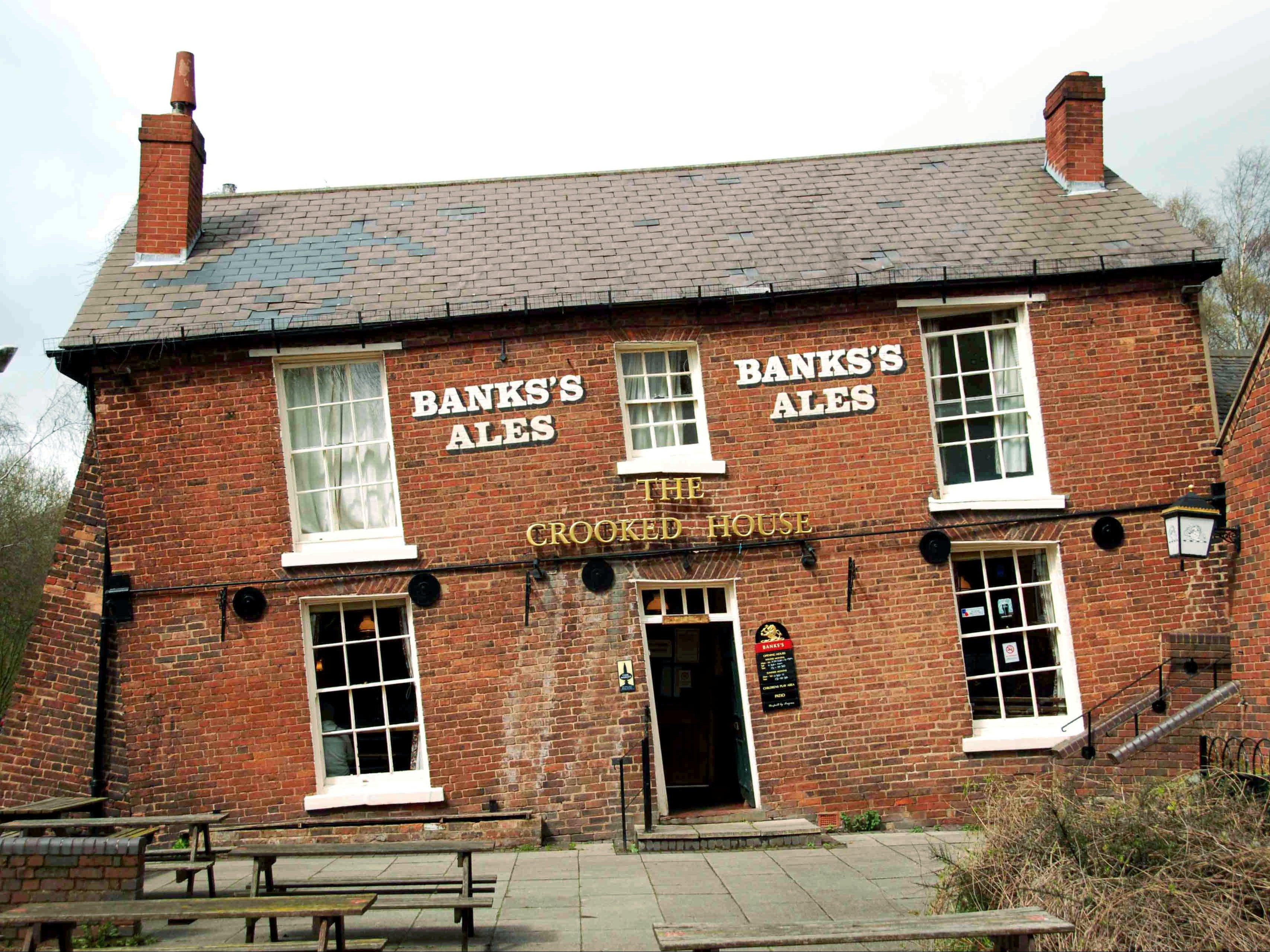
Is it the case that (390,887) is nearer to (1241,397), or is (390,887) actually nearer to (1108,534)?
(1108,534)

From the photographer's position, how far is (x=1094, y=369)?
40.3ft

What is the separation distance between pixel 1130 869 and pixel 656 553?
238 inches

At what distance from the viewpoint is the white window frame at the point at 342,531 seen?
1155 cm

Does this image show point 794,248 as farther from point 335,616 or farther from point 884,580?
point 335,616

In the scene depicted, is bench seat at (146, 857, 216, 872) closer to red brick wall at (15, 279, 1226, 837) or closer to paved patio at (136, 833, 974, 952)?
paved patio at (136, 833, 974, 952)

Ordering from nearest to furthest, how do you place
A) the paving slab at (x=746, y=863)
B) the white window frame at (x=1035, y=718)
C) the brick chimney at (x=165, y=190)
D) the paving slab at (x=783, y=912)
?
the paving slab at (x=783, y=912) → the paving slab at (x=746, y=863) → the white window frame at (x=1035, y=718) → the brick chimney at (x=165, y=190)

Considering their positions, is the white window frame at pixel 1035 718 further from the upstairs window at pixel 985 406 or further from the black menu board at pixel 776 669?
the black menu board at pixel 776 669

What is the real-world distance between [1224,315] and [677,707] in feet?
69.4

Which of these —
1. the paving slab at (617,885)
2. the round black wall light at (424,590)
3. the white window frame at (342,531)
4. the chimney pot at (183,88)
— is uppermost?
the chimney pot at (183,88)

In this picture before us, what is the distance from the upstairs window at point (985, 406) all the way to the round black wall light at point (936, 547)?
504 mm

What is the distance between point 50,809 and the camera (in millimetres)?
9094

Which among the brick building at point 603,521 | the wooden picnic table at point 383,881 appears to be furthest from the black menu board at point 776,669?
the wooden picnic table at point 383,881

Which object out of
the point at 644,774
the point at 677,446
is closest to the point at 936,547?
the point at 677,446

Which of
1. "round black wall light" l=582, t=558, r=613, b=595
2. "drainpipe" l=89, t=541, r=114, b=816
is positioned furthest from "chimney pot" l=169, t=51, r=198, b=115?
"round black wall light" l=582, t=558, r=613, b=595
